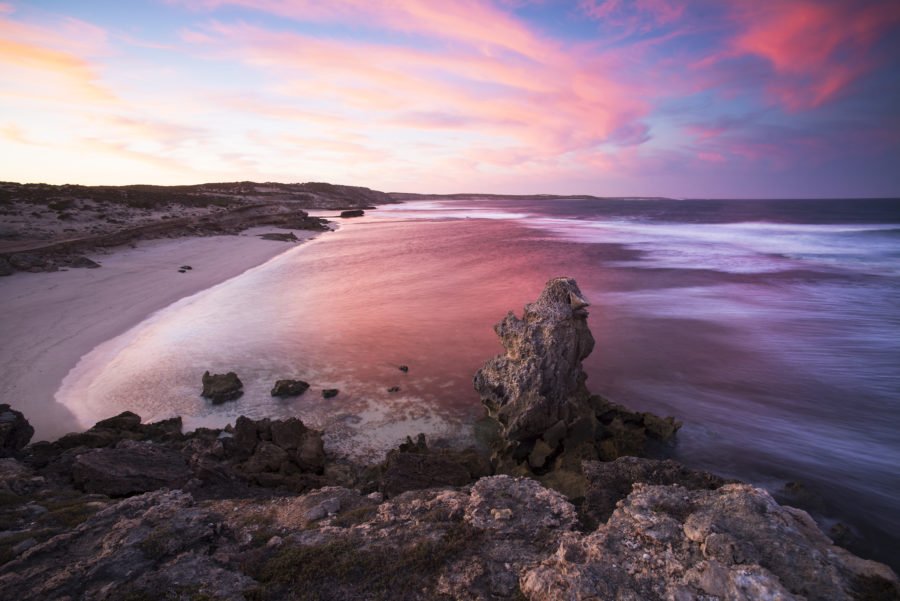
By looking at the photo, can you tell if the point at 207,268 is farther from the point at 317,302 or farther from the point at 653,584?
the point at 653,584

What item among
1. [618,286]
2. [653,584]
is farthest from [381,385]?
[618,286]

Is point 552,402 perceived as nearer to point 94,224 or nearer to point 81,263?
point 81,263

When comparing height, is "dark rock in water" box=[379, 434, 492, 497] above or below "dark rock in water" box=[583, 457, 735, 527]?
below

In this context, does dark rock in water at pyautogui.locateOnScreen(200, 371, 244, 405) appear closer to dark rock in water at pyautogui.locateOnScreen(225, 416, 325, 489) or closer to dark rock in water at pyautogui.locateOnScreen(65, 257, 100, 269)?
dark rock in water at pyautogui.locateOnScreen(225, 416, 325, 489)

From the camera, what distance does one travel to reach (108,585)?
327cm

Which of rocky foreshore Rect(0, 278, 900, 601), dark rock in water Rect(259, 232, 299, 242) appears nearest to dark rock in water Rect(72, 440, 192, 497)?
rocky foreshore Rect(0, 278, 900, 601)

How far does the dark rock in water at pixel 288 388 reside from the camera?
9.87 meters

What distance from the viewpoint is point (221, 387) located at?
969 cm

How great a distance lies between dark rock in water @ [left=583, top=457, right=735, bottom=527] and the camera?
4.39m

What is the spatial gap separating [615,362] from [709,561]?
9.57m

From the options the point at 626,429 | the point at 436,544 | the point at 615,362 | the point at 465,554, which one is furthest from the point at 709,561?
the point at 615,362

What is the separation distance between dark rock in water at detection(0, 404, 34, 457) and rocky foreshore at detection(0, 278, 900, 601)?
0.71 feet

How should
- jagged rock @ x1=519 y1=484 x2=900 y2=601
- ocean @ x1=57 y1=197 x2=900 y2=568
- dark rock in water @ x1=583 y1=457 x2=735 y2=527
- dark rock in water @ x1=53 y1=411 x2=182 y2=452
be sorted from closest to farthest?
jagged rock @ x1=519 y1=484 x2=900 y2=601
dark rock in water @ x1=583 y1=457 x2=735 y2=527
dark rock in water @ x1=53 y1=411 x2=182 y2=452
ocean @ x1=57 y1=197 x2=900 y2=568

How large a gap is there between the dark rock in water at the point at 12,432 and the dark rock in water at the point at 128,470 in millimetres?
1857
